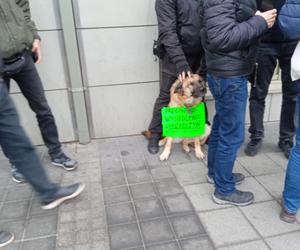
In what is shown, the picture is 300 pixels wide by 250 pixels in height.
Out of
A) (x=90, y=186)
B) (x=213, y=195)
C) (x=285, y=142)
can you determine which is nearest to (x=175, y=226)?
(x=213, y=195)

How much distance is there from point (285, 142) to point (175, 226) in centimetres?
179

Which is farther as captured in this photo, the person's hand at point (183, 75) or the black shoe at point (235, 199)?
the person's hand at point (183, 75)

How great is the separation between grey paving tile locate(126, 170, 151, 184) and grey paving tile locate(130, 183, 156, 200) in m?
0.09

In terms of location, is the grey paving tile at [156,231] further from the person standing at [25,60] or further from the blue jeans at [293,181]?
the person standing at [25,60]

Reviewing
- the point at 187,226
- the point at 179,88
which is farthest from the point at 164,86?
the point at 187,226

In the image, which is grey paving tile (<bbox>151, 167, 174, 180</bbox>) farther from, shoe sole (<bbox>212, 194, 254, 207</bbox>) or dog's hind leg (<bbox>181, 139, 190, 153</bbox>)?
shoe sole (<bbox>212, 194, 254, 207</bbox>)

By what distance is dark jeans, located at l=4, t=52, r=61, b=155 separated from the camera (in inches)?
114

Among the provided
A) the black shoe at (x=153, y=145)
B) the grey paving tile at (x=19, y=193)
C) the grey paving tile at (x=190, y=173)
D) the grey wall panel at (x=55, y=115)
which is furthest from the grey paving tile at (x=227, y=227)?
the grey wall panel at (x=55, y=115)

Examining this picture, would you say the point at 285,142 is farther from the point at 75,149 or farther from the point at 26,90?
the point at 26,90

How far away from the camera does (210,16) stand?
2.10 m

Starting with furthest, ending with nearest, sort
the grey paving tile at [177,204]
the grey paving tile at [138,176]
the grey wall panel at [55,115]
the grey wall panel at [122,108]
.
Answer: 1. the grey wall panel at [122,108]
2. the grey wall panel at [55,115]
3. the grey paving tile at [138,176]
4. the grey paving tile at [177,204]

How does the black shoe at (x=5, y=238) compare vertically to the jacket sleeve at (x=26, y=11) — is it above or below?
below

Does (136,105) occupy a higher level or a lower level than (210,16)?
lower

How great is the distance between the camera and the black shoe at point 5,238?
2330 mm
